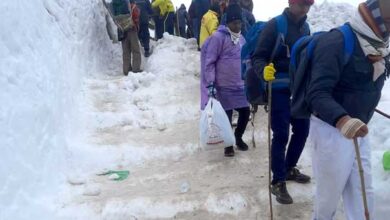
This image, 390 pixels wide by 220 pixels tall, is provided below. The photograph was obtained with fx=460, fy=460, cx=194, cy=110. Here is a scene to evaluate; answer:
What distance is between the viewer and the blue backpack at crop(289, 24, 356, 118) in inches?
129

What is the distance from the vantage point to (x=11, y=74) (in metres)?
5.54

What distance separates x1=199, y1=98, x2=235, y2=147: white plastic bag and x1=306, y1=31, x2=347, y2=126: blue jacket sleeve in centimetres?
277

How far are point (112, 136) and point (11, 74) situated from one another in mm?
2183

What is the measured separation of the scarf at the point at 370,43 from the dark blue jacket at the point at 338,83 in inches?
1.6

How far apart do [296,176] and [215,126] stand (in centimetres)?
121

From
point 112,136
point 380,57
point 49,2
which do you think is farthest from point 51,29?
point 380,57

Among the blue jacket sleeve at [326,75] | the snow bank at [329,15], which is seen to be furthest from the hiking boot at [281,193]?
the snow bank at [329,15]

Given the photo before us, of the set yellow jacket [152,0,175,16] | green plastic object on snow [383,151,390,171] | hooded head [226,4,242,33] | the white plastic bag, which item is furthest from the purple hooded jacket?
yellow jacket [152,0,175,16]

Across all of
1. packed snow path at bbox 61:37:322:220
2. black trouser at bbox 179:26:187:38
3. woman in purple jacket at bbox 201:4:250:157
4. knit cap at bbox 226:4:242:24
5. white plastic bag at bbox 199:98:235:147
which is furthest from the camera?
black trouser at bbox 179:26:187:38

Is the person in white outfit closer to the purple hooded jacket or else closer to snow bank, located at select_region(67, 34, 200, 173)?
the purple hooded jacket

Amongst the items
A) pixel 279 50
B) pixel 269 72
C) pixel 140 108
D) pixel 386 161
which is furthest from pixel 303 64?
pixel 140 108

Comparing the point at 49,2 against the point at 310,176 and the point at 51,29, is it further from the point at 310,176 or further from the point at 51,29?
the point at 310,176

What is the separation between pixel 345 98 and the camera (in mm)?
3387

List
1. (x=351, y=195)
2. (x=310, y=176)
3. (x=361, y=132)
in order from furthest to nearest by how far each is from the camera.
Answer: (x=310, y=176), (x=351, y=195), (x=361, y=132)
